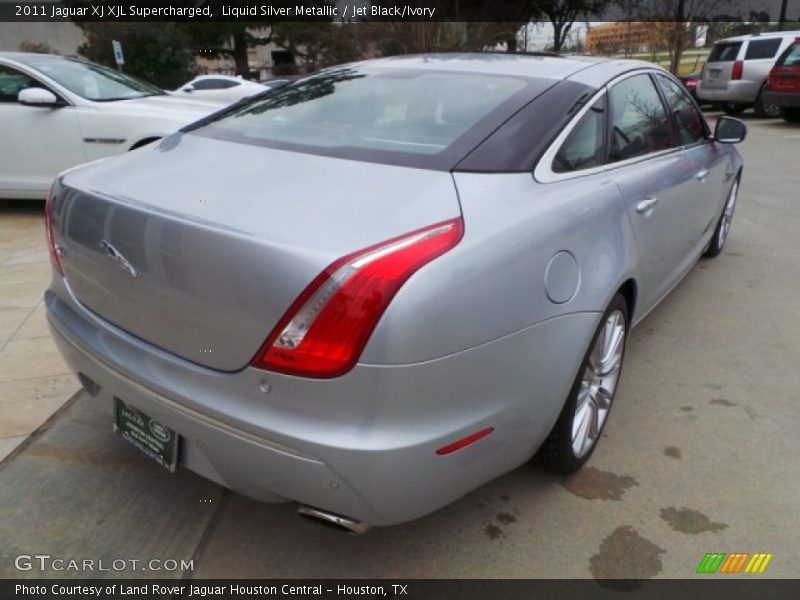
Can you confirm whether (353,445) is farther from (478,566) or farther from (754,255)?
(754,255)

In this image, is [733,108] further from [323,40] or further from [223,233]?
[323,40]

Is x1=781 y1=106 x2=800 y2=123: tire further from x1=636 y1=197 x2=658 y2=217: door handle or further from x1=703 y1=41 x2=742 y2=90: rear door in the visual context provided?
x1=636 y1=197 x2=658 y2=217: door handle

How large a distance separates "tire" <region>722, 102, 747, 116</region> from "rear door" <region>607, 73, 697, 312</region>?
43.4 ft

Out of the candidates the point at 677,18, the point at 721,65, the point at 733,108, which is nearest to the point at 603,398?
the point at 721,65

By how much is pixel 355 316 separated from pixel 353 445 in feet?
1.01

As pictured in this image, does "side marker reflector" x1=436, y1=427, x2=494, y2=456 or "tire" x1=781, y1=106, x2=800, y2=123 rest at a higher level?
"side marker reflector" x1=436, y1=427, x2=494, y2=456

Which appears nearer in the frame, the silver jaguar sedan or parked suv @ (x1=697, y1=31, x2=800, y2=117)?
the silver jaguar sedan

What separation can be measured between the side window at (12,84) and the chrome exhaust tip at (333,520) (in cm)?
565

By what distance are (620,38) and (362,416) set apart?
30575 millimetres

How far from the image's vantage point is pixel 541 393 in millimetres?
1836

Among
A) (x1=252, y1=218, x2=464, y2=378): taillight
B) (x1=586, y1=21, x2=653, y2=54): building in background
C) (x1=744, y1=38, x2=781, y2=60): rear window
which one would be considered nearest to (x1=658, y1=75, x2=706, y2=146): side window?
(x1=252, y1=218, x2=464, y2=378): taillight

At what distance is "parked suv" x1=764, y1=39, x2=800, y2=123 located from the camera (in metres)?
11.6

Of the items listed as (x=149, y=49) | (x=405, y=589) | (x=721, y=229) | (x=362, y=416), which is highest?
(x=149, y=49)

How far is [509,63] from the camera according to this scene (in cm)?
263
